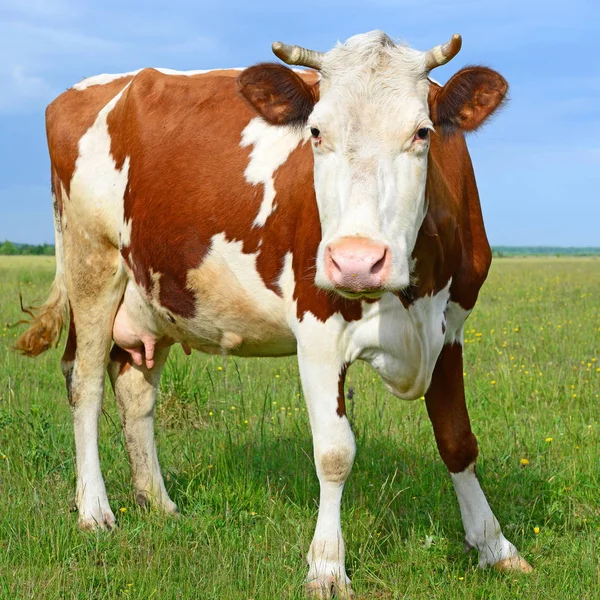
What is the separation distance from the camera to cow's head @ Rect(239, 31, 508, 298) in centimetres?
342

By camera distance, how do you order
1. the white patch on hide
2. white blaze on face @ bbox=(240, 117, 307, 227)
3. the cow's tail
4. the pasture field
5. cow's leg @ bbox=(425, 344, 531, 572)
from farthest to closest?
the cow's tail < the white patch on hide < cow's leg @ bbox=(425, 344, 531, 572) < white blaze on face @ bbox=(240, 117, 307, 227) < the pasture field

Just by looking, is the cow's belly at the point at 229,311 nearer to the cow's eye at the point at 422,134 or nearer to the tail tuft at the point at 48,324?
the tail tuft at the point at 48,324

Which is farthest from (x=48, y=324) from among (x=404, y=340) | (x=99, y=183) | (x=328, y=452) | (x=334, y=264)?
(x=334, y=264)

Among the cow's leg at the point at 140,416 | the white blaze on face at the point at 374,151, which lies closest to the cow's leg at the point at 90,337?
the cow's leg at the point at 140,416

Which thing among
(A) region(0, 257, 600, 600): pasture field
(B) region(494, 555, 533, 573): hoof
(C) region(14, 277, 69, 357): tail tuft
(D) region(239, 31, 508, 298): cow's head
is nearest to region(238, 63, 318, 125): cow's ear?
(D) region(239, 31, 508, 298): cow's head

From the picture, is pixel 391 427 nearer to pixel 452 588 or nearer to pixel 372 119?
pixel 452 588

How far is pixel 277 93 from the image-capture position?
4.20 metres

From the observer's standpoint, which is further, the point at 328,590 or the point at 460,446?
the point at 460,446

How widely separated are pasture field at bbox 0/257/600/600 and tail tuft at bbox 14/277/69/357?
604 millimetres

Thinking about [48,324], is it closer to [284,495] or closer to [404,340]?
[284,495]

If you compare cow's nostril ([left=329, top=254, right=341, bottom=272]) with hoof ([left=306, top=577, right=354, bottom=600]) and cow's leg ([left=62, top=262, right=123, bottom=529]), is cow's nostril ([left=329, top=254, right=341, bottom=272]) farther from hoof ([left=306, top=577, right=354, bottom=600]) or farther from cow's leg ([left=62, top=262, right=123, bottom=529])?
cow's leg ([left=62, top=262, right=123, bottom=529])

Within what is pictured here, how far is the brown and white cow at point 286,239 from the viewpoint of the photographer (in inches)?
146

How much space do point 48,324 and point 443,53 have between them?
12.7 feet

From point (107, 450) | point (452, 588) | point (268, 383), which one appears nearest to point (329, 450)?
point (452, 588)
